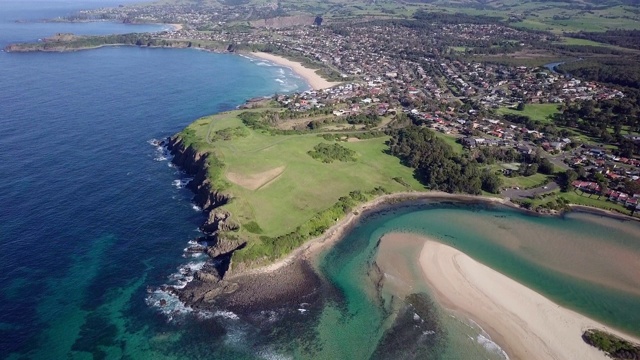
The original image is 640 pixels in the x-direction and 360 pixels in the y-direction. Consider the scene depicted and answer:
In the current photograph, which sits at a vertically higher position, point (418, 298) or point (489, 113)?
point (489, 113)

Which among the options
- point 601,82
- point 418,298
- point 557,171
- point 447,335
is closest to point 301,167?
point 418,298

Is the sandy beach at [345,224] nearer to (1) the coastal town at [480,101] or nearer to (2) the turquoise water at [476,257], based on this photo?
(2) the turquoise water at [476,257]

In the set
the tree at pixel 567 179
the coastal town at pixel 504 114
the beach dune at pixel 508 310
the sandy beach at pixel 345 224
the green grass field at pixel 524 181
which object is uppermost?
the coastal town at pixel 504 114

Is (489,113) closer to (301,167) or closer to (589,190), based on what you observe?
(589,190)

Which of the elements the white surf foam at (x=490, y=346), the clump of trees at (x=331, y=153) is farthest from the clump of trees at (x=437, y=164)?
the white surf foam at (x=490, y=346)

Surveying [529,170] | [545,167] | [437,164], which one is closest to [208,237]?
[437,164]

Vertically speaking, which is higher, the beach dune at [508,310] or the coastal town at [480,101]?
the coastal town at [480,101]
